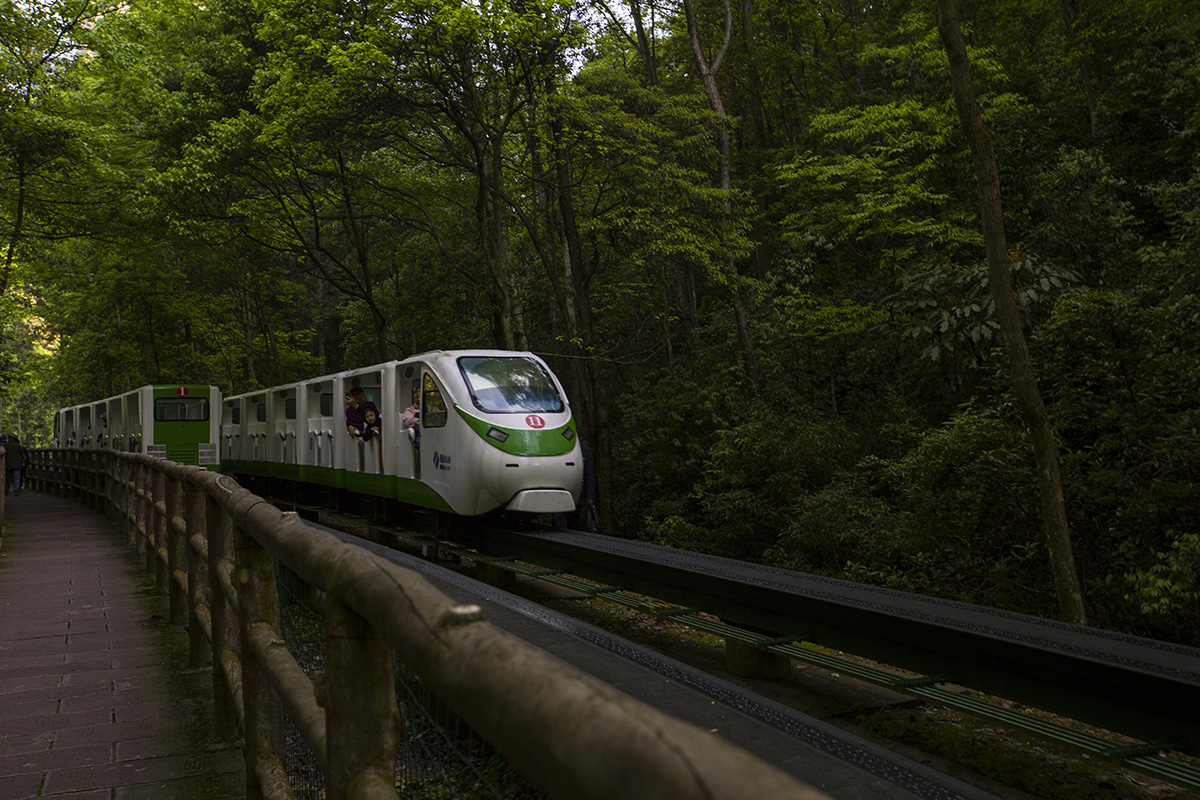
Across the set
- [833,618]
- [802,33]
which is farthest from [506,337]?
[802,33]

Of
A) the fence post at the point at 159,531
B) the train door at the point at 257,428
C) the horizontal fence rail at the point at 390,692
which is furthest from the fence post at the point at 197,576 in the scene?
the train door at the point at 257,428

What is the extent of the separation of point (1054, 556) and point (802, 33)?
25406 millimetres

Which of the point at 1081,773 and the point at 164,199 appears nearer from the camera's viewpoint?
the point at 1081,773

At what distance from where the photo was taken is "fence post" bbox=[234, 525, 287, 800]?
9.98 feet

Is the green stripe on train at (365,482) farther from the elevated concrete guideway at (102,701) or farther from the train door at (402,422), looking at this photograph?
the elevated concrete guideway at (102,701)

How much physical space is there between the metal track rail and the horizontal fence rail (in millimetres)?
3688

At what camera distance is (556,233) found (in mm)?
24109

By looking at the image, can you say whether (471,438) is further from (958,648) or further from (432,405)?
(958,648)

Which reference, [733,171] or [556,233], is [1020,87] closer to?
[733,171]

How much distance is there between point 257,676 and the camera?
3.19m

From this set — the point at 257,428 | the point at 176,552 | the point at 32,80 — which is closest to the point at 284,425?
the point at 257,428

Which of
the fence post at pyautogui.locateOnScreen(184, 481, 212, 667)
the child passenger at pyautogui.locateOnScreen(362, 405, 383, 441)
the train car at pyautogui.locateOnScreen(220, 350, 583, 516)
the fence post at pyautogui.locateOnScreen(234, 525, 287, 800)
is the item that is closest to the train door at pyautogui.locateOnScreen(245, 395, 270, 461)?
the train car at pyautogui.locateOnScreen(220, 350, 583, 516)

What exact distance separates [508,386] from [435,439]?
3.92 ft

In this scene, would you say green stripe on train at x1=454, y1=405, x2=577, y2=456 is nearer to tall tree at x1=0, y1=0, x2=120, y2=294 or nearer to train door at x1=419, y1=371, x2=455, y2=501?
train door at x1=419, y1=371, x2=455, y2=501
